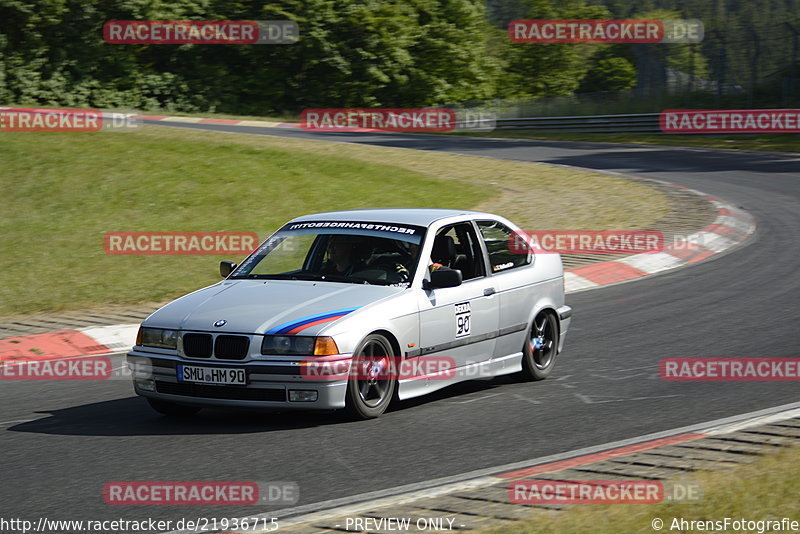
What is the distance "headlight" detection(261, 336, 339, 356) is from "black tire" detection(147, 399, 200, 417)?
92 cm

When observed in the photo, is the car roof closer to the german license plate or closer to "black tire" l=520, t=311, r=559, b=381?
"black tire" l=520, t=311, r=559, b=381

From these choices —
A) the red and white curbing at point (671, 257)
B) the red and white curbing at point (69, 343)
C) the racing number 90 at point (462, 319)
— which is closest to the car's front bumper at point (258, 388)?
the racing number 90 at point (462, 319)

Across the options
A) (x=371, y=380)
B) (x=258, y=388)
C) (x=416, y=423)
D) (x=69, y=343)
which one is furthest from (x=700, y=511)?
(x=69, y=343)

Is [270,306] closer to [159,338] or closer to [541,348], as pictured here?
[159,338]

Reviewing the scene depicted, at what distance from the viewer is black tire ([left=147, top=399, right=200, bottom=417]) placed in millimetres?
7375

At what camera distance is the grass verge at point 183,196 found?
44.7 feet

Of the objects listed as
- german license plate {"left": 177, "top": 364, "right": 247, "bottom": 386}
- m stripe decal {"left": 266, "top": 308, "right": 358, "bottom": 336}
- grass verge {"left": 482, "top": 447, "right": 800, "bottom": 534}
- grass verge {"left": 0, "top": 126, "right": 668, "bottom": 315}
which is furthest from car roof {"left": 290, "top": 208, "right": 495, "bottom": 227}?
grass verge {"left": 0, "top": 126, "right": 668, "bottom": 315}

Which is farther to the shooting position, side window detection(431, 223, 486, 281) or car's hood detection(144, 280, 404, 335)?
side window detection(431, 223, 486, 281)

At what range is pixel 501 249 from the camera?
881 cm

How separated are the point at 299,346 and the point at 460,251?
214 cm

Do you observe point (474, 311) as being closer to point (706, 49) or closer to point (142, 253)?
point (142, 253)

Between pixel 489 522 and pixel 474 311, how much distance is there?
137 inches

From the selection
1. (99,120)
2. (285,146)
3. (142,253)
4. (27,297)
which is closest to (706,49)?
(285,146)

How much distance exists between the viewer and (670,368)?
905cm
